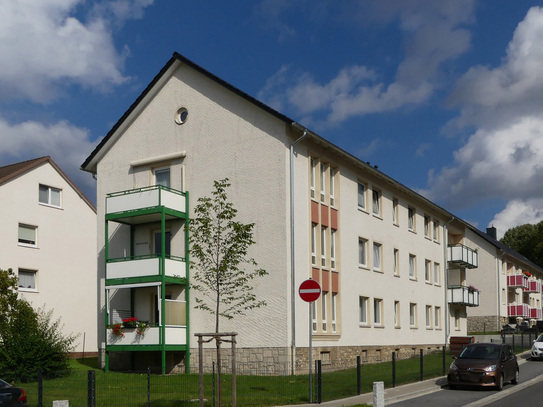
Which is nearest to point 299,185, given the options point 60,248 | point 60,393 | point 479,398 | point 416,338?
point 479,398

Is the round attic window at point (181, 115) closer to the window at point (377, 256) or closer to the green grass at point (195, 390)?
the window at point (377, 256)

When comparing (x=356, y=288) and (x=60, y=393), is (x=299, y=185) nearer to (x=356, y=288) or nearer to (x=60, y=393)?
(x=356, y=288)

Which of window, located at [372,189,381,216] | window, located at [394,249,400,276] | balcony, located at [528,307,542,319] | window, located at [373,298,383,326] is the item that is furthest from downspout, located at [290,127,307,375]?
balcony, located at [528,307,542,319]

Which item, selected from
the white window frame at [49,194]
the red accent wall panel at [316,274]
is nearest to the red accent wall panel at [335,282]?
the red accent wall panel at [316,274]

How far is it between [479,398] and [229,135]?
1367cm

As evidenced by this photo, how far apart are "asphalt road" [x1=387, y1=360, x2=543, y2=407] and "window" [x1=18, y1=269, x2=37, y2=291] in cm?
2342

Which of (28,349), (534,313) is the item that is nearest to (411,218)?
(28,349)

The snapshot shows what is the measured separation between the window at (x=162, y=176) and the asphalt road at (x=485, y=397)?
1398 centimetres

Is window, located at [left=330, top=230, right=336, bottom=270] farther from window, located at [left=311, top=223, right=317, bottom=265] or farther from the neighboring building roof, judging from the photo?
the neighboring building roof

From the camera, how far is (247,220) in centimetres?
2661

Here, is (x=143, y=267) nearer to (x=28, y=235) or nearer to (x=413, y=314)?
(x=28, y=235)

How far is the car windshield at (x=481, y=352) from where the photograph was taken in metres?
21.8

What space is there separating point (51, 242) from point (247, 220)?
16.4 metres

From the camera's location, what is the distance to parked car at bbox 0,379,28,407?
47.4 ft
